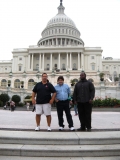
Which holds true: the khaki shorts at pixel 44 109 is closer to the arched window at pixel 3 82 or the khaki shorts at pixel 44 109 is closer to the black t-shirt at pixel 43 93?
the black t-shirt at pixel 43 93

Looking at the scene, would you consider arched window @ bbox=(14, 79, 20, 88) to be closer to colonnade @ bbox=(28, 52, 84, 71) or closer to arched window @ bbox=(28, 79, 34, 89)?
arched window @ bbox=(28, 79, 34, 89)

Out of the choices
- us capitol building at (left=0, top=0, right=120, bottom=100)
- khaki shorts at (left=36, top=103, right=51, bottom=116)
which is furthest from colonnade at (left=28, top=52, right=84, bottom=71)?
khaki shorts at (left=36, top=103, right=51, bottom=116)

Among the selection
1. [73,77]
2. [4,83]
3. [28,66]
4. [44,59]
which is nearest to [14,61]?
[28,66]

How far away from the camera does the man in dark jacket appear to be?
7.20m

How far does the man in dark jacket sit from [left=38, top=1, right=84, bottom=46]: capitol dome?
92.3m

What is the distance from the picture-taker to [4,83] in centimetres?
5659

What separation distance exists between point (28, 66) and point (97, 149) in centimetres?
8137

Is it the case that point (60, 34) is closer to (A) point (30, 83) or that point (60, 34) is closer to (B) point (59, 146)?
(A) point (30, 83)

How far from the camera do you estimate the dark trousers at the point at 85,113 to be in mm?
7172

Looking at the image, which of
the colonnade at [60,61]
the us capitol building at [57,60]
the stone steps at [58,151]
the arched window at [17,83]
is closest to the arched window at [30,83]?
the us capitol building at [57,60]

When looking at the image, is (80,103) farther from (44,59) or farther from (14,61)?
(14,61)

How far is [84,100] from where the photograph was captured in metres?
7.21

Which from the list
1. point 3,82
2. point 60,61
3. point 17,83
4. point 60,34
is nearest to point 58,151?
point 17,83

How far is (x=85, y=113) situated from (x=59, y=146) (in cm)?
229
